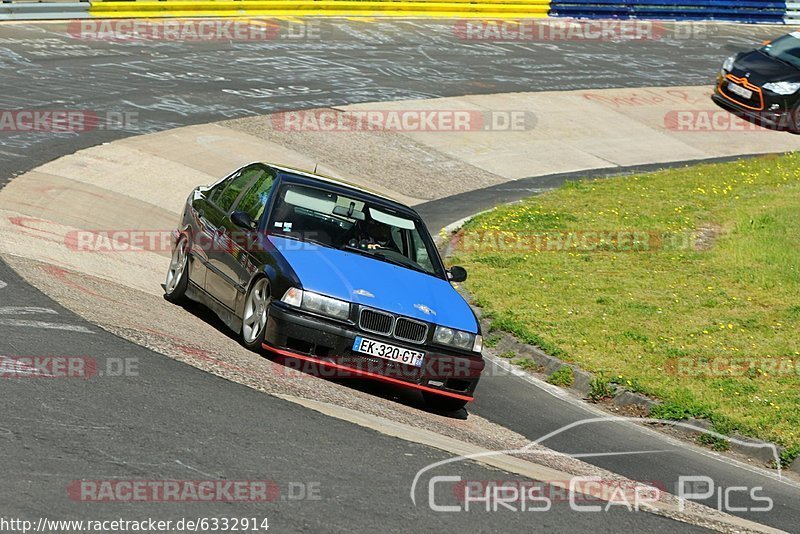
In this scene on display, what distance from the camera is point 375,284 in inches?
384

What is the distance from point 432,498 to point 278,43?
22.0 m

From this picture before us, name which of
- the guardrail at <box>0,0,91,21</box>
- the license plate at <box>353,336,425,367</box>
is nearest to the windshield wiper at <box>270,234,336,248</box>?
the license plate at <box>353,336,425,367</box>

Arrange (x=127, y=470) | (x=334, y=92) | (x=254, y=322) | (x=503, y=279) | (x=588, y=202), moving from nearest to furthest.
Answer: (x=127, y=470) → (x=254, y=322) → (x=503, y=279) → (x=588, y=202) → (x=334, y=92)

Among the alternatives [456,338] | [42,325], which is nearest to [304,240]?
[456,338]

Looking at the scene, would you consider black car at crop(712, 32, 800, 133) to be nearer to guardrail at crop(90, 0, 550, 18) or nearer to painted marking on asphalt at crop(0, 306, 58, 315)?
guardrail at crop(90, 0, 550, 18)

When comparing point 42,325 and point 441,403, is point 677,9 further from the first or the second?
point 42,325

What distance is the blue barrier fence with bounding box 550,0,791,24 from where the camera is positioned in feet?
112

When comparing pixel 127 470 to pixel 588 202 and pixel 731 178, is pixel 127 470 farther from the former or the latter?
pixel 731 178

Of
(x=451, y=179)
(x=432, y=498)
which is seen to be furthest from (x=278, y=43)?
(x=432, y=498)

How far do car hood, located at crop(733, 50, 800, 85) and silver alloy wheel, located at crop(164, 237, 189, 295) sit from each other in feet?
56.7

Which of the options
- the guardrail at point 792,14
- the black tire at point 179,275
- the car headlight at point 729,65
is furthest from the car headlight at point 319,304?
the guardrail at point 792,14

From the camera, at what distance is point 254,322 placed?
9.80m

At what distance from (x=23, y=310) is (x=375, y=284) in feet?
9.21

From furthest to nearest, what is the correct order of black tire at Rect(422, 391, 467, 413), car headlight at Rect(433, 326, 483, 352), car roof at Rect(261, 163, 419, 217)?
car roof at Rect(261, 163, 419, 217) < black tire at Rect(422, 391, 467, 413) < car headlight at Rect(433, 326, 483, 352)
